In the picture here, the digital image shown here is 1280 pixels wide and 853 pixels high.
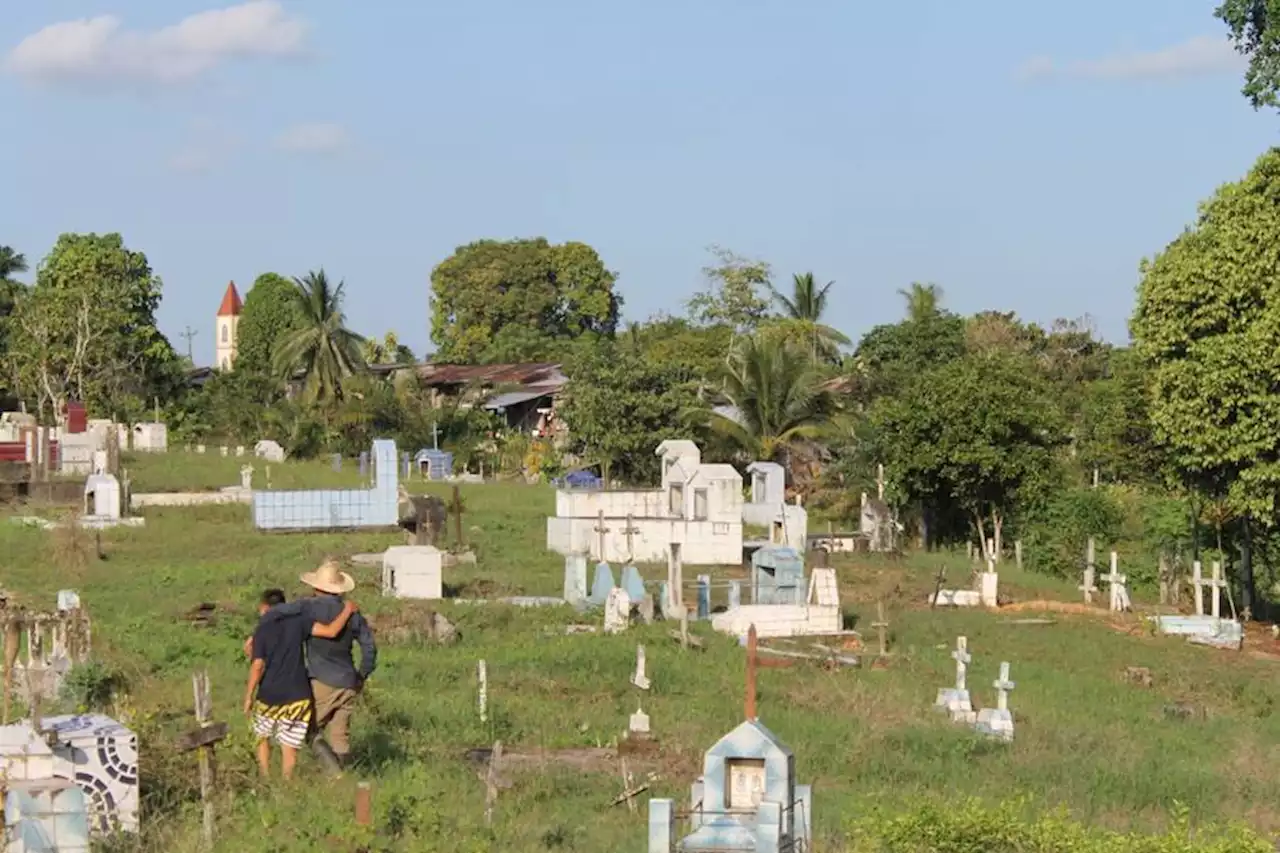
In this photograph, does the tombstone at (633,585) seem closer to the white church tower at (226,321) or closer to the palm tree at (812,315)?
the palm tree at (812,315)

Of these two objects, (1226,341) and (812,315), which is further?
(812,315)

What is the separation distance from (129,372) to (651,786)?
54300 millimetres

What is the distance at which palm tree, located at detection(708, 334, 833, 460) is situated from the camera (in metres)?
44.8

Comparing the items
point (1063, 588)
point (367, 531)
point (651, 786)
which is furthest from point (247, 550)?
point (651, 786)

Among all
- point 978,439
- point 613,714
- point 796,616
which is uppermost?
point 978,439

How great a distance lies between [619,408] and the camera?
49.0m

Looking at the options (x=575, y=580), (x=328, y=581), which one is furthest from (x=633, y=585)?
(x=328, y=581)

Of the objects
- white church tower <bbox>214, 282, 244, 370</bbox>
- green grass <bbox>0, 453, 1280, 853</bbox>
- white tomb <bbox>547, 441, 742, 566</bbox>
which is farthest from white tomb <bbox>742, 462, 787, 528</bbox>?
white church tower <bbox>214, 282, 244, 370</bbox>

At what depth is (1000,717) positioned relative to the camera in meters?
17.1

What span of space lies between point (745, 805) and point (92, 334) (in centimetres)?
5335

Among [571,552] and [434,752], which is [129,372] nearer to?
[571,552]

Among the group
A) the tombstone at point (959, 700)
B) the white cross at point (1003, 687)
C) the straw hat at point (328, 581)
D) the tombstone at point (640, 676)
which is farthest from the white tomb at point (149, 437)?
the straw hat at point (328, 581)

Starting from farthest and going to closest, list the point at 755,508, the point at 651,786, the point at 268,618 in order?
the point at 755,508 < the point at 651,786 < the point at 268,618

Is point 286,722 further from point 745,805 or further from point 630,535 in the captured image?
point 630,535
